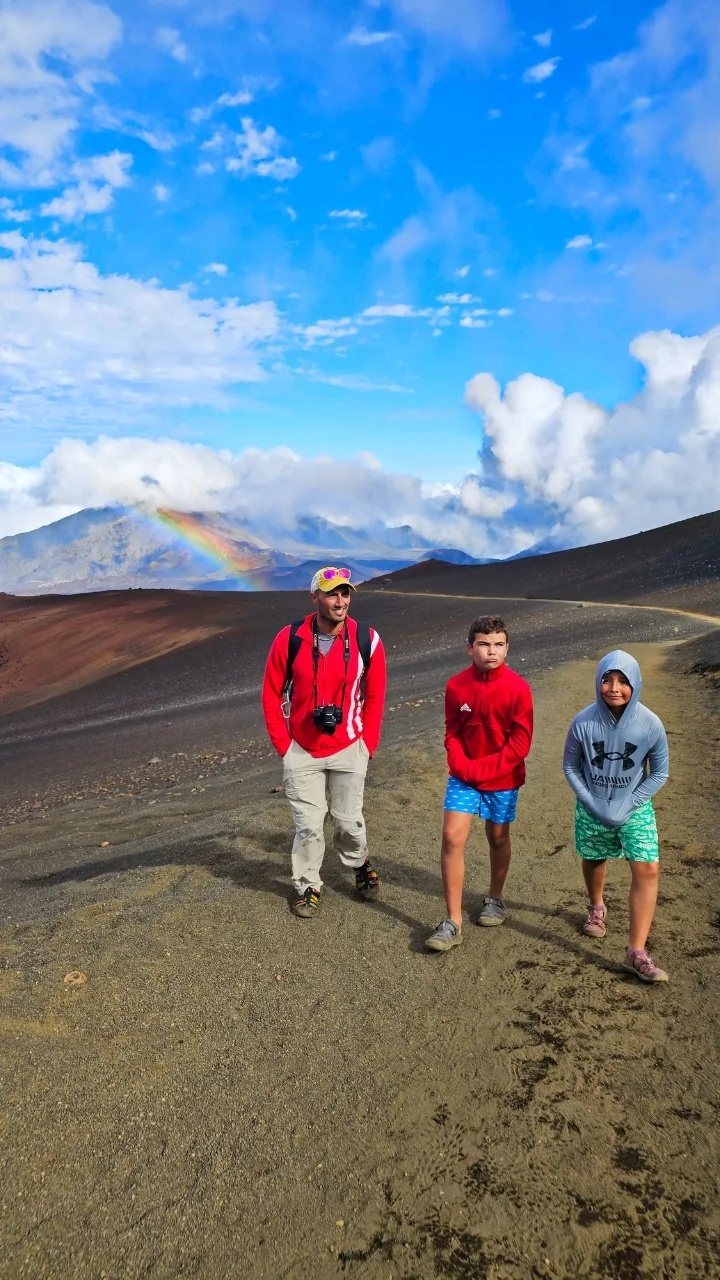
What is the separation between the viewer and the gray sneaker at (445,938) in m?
3.91

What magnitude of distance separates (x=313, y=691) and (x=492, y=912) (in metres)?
1.65

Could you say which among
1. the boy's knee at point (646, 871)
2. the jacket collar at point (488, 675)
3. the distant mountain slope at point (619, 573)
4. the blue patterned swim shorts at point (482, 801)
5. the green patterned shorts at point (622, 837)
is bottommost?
the boy's knee at point (646, 871)

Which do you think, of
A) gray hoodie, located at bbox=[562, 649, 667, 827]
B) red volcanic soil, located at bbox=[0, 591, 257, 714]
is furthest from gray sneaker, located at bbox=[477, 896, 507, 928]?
red volcanic soil, located at bbox=[0, 591, 257, 714]

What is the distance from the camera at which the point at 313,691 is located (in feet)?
13.9

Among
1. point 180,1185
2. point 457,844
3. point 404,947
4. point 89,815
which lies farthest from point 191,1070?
point 89,815

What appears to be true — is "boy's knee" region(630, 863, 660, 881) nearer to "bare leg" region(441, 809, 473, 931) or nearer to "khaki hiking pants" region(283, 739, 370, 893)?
"bare leg" region(441, 809, 473, 931)

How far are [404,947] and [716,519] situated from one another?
2133 inches

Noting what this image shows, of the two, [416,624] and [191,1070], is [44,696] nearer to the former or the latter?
[416,624]

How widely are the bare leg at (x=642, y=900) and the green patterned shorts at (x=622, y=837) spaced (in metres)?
0.05

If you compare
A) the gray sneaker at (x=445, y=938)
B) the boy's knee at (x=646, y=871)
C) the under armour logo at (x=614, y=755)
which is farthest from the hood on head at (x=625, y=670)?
the gray sneaker at (x=445, y=938)

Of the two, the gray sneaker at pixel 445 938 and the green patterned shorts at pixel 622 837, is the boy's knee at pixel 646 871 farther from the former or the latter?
the gray sneaker at pixel 445 938

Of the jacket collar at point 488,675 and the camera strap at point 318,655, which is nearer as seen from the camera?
the jacket collar at point 488,675

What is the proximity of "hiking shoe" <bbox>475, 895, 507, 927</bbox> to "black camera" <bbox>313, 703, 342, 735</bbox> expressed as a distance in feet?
4.53

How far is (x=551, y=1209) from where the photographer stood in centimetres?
229
